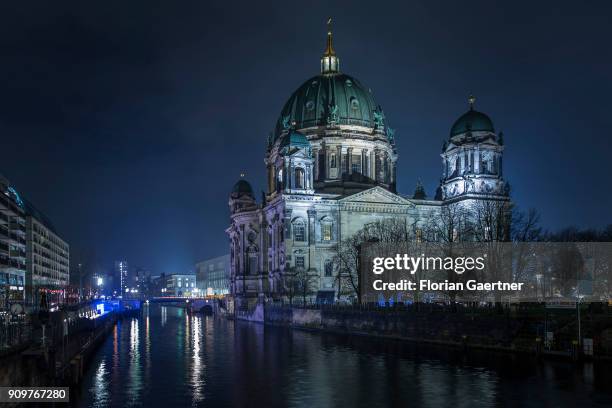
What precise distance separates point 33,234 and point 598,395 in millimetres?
143781

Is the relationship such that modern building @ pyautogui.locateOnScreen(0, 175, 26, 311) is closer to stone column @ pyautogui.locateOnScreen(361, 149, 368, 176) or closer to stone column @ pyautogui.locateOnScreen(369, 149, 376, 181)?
stone column @ pyautogui.locateOnScreen(361, 149, 368, 176)

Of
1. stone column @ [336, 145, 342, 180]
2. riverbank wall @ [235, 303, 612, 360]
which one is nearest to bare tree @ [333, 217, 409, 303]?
stone column @ [336, 145, 342, 180]

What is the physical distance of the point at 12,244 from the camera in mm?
138125

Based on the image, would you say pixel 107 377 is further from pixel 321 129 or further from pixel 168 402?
pixel 321 129

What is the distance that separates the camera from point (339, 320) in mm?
92750

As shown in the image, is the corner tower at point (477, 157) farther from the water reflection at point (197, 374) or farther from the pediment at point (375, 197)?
the water reflection at point (197, 374)

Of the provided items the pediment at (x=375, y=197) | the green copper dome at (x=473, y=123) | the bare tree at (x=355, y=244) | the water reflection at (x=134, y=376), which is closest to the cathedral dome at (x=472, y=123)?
the green copper dome at (x=473, y=123)

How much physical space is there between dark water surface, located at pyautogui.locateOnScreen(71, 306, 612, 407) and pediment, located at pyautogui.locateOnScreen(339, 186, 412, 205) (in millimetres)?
57930

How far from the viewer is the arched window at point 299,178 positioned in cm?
13088

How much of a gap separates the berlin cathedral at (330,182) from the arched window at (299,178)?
23cm

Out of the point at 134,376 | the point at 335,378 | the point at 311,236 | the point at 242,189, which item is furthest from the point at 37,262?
the point at 335,378

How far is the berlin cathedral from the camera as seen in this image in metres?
128

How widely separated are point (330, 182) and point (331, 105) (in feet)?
52.5

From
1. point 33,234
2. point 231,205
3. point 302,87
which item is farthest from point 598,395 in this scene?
point 33,234
